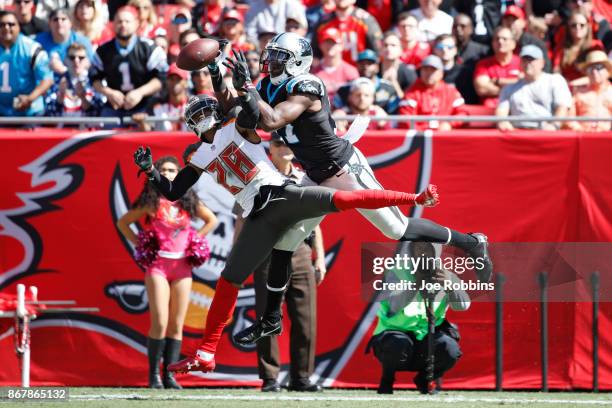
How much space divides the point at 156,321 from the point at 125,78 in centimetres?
245

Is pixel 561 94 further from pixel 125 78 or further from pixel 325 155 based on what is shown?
pixel 125 78

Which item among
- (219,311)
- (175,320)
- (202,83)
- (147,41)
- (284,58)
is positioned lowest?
(219,311)

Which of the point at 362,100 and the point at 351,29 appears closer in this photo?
the point at 362,100

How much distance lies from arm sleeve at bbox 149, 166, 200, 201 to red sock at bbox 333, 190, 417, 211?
109cm

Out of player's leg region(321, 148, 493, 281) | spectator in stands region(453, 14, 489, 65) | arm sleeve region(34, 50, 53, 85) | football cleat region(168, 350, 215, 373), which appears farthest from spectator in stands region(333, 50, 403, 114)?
football cleat region(168, 350, 215, 373)

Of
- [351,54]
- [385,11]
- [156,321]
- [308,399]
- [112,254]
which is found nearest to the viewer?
[308,399]

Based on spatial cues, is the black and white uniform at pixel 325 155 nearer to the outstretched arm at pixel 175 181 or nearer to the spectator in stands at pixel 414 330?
the outstretched arm at pixel 175 181

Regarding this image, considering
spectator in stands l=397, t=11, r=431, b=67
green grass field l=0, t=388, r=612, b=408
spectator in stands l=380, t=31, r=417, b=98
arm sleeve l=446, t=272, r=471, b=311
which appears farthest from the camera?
spectator in stands l=397, t=11, r=431, b=67

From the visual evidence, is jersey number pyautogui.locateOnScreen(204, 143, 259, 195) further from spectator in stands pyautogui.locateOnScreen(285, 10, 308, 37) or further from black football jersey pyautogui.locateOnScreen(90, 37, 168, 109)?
spectator in stands pyautogui.locateOnScreen(285, 10, 308, 37)

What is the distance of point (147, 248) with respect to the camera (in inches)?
397

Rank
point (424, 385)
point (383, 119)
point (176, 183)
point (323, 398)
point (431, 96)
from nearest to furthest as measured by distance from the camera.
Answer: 1. point (176, 183)
2. point (323, 398)
3. point (424, 385)
4. point (383, 119)
5. point (431, 96)

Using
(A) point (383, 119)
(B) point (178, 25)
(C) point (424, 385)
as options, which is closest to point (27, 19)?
(B) point (178, 25)

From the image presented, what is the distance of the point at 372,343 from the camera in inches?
375

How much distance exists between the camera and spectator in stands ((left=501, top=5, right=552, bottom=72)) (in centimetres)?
1259
